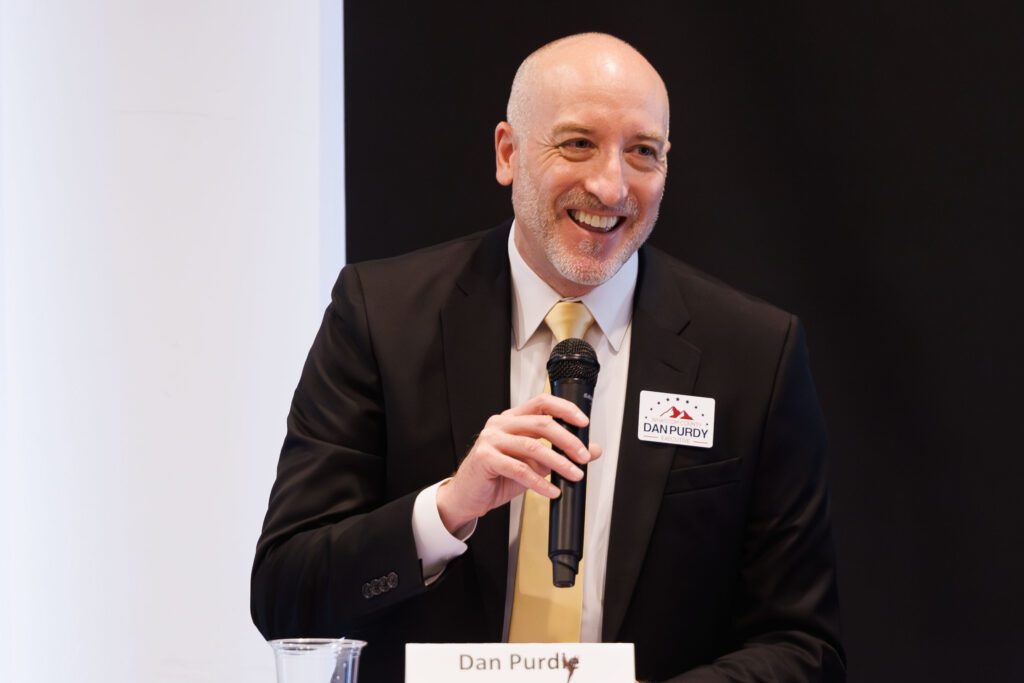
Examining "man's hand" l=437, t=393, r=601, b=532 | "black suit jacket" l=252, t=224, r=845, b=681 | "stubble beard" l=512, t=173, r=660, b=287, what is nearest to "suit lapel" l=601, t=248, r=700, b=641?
"black suit jacket" l=252, t=224, r=845, b=681

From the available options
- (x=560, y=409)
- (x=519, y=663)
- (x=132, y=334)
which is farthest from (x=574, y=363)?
(x=132, y=334)

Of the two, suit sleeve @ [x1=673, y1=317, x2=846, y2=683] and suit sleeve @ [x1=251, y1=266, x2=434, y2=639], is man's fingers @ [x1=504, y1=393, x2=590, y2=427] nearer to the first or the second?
suit sleeve @ [x1=251, y1=266, x2=434, y2=639]

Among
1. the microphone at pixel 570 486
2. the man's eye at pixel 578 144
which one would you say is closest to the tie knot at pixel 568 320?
the man's eye at pixel 578 144

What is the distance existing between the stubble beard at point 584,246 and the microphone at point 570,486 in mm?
382

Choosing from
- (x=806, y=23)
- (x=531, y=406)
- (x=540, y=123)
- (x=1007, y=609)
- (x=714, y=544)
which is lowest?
(x=1007, y=609)

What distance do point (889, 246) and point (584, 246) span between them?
103 centimetres

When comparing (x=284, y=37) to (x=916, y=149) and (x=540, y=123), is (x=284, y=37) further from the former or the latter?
(x=916, y=149)

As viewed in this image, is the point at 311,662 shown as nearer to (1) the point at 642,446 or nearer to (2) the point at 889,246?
(1) the point at 642,446

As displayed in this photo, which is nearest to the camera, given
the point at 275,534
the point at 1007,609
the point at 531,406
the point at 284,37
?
the point at 531,406

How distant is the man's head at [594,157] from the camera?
75.9 inches

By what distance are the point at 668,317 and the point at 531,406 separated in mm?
639

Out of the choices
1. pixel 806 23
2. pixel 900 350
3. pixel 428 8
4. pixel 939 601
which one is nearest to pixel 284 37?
pixel 428 8

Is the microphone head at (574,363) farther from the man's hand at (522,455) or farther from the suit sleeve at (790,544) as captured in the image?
the suit sleeve at (790,544)

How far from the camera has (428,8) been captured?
9.34 feet
